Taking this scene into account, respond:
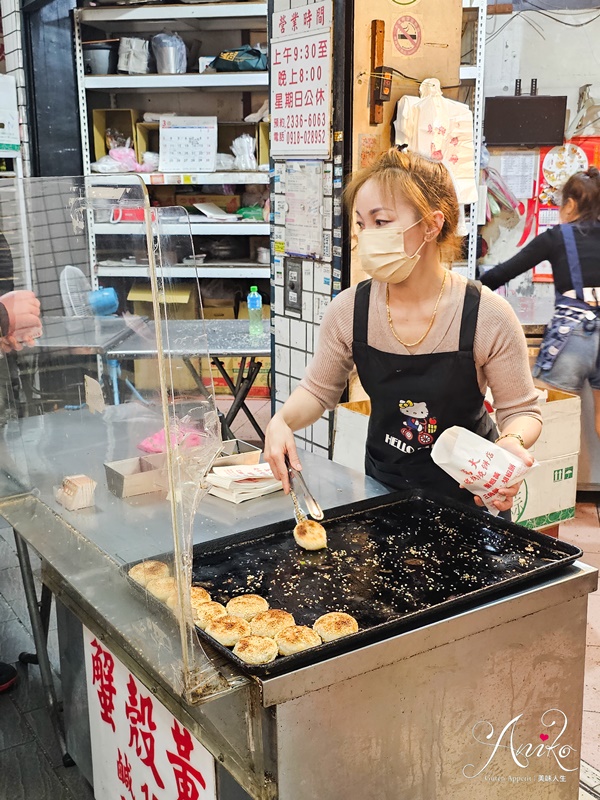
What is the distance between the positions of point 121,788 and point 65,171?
518 cm

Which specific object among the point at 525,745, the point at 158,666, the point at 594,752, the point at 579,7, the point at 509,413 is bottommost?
the point at 594,752

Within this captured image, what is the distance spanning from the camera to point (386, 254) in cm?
199

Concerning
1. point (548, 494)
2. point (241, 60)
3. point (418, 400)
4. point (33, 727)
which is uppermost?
point (241, 60)

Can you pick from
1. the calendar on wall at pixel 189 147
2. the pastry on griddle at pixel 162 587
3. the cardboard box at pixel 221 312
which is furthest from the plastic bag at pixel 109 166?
the pastry on griddle at pixel 162 587

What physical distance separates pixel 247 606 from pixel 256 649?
6.3 inches

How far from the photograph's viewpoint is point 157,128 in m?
6.26

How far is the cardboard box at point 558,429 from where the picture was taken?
3.57 meters

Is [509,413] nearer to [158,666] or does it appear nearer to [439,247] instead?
[439,247]

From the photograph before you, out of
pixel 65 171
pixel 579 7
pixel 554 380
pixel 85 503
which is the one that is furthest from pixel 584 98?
pixel 85 503

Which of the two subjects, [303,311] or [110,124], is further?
[110,124]

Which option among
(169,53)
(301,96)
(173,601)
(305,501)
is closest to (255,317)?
(301,96)

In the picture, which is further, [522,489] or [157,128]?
[157,128]

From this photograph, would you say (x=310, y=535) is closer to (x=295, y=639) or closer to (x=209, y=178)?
(x=295, y=639)

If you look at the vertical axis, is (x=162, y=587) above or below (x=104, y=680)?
above
